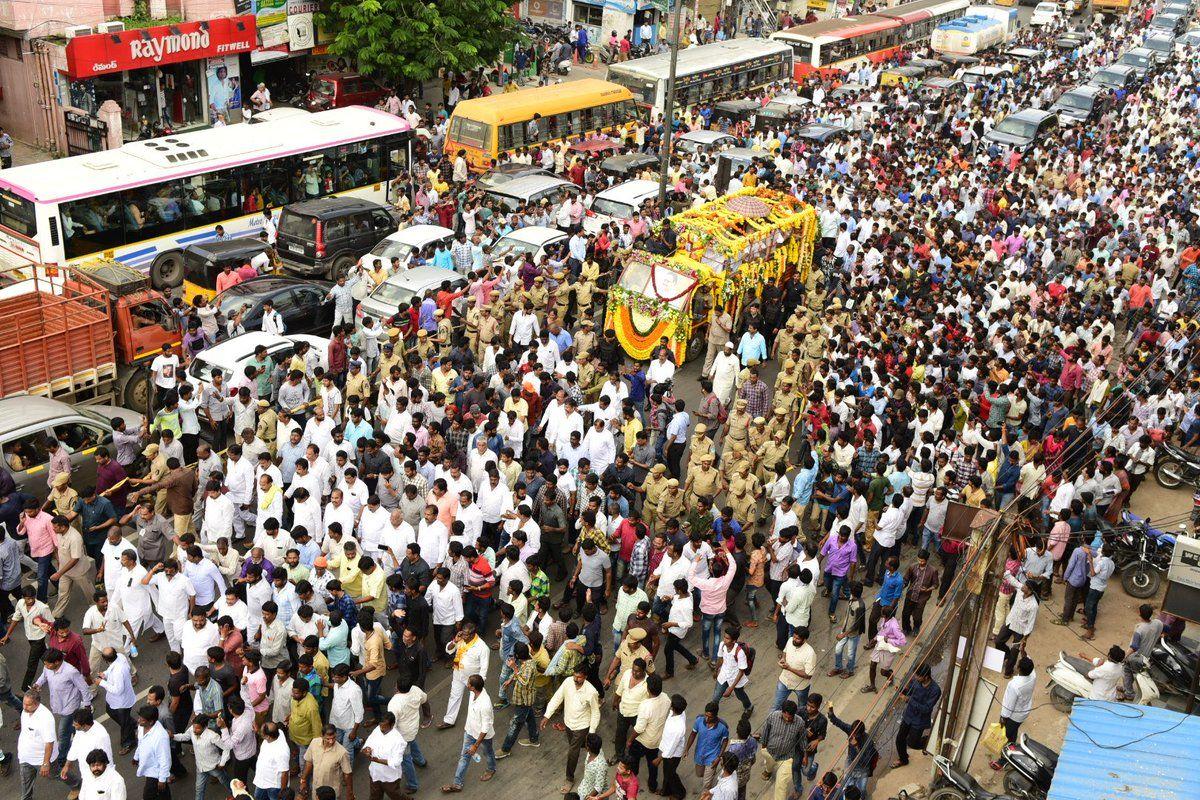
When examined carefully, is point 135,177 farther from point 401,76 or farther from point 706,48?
point 706,48

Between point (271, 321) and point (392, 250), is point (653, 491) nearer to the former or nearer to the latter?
point (271, 321)

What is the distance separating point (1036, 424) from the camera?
16547 mm

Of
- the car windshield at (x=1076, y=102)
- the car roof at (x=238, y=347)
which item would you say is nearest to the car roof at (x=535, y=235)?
the car roof at (x=238, y=347)

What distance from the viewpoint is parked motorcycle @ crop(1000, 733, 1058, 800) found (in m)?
11.1

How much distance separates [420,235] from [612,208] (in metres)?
4.63

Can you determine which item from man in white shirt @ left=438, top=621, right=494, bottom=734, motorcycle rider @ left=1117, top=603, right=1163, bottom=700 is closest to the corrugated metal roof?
motorcycle rider @ left=1117, top=603, right=1163, bottom=700

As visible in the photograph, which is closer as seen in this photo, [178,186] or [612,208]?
[178,186]

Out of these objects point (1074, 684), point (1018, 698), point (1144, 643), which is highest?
point (1018, 698)

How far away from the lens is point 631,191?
25.2 metres

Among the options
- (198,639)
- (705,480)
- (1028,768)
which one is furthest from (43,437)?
(1028,768)

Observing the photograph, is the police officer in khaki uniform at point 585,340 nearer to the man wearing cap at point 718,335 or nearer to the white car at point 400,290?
the man wearing cap at point 718,335

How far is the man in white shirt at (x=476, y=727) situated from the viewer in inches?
412

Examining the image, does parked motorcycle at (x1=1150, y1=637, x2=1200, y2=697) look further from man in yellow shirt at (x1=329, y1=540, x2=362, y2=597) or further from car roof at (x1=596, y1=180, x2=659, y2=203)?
car roof at (x1=596, y1=180, x2=659, y2=203)

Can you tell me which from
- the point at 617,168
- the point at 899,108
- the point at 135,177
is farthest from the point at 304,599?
the point at 899,108
